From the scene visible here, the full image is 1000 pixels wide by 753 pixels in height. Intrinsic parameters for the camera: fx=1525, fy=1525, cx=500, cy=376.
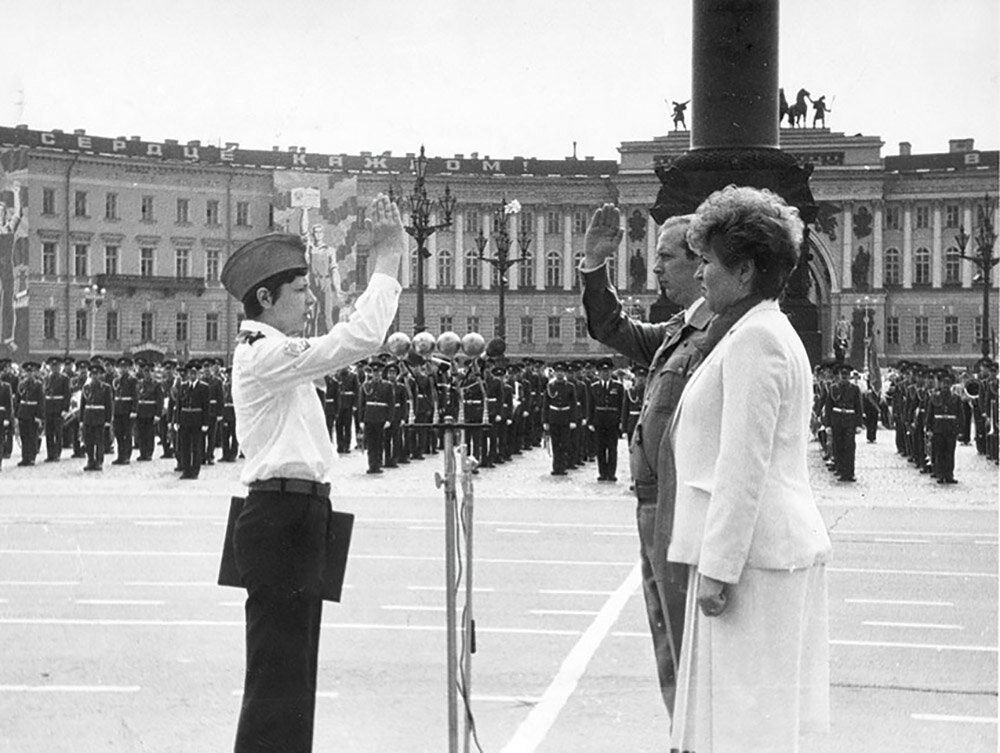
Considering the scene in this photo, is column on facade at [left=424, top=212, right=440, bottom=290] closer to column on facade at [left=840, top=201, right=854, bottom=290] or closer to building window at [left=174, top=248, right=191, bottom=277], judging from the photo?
building window at [left=174, top=248, right=191, bottom=277]

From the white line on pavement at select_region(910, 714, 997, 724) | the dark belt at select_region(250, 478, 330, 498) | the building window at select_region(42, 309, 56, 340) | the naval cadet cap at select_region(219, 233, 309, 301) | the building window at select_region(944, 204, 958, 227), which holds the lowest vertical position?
the white line on pavement at select_region(910, 714, 997, 724)

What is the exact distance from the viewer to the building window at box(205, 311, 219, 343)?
90375 mm

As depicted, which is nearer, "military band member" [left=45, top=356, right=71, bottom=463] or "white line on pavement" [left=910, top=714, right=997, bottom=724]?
"white line on pavement" [left=910, top=714, right=997, bottom=724]

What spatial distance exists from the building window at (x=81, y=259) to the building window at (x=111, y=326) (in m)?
2.77

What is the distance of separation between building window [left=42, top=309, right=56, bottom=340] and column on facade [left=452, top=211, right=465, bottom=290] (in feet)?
85.9

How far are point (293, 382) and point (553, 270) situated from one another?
94.4 meters

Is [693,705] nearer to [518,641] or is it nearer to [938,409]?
[518,641]

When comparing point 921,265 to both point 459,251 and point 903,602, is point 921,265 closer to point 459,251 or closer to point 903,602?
point 459,251

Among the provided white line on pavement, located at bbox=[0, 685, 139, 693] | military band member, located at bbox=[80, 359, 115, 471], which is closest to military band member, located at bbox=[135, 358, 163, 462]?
military band member, located at bbox=[80, 359, 115, 471]

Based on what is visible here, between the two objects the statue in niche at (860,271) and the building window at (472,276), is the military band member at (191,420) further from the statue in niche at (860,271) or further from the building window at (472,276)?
the statue in niche at (860,271)

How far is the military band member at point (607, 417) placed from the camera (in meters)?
24.4

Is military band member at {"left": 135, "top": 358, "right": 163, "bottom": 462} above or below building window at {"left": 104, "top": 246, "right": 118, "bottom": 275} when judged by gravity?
below

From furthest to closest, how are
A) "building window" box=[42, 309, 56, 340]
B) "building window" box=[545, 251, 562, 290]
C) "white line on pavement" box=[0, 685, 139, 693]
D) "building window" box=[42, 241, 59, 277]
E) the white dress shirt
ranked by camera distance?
"building window" box=[545, 251, 562, 290] → "building window" box=[42, 241, 59, 277] → "building window" box=[42, 309, 56, 340] → "white line on pavement" box=[0, 685, 139, 693] → the white dress shirt

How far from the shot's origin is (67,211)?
3383 inches
